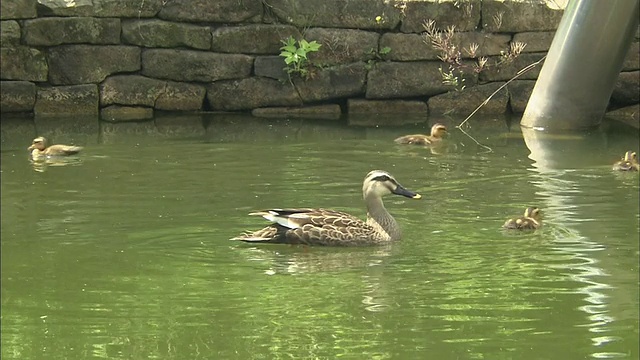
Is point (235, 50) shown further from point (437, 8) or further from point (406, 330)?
point (406, 330)

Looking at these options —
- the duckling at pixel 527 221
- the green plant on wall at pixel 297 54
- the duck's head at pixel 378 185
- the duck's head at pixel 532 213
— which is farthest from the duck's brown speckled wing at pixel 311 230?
the green plant on wall at pixel 297 54

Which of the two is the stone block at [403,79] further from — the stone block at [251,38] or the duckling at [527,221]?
the duckling at [527,221]

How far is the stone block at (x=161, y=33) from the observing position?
16.3 meters

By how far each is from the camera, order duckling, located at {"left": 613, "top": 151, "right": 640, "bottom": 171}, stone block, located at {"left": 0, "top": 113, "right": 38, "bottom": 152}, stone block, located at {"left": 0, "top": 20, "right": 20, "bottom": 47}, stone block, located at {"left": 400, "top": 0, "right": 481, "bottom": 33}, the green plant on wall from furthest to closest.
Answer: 1. stone block, located at {"left": 400, "top": 0, "right": 481, "bottom": 33}
2. the green plant on wall
3. stone block, located at {"left": 0, "top": 20, "right": 20, "bottom": 47}
4. stone block, located at {"left": 0, "top": 113, "right": 38, "bottom": 152}
5. duckling, located at {"left": 613, "top": 151, "right": 640, "bottom": 171}

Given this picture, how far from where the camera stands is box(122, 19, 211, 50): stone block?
1628 cm

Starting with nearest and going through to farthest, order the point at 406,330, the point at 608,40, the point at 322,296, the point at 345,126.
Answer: the point at 406,330 < the point at 322,296 < the point at 608,40 < the point at 345,126

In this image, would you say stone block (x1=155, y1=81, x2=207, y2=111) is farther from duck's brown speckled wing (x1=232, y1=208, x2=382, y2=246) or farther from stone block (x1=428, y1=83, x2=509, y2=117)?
duck's brown speckled wing (x1=232, y1=208, x2=382, y2=246)

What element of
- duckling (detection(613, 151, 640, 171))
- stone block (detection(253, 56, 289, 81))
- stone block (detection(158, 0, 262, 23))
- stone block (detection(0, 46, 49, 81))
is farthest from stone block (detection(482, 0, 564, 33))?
stone block (detection(0, 46, 49, 81))

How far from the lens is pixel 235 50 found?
16.4 m

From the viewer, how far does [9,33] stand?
16.0m

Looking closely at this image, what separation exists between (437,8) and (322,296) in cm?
872

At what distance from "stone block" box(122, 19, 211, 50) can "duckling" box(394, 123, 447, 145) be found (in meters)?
3.32

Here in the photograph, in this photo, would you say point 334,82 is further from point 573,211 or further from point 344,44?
point 573,211

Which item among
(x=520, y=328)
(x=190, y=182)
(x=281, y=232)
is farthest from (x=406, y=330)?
(x=190, y=182)
